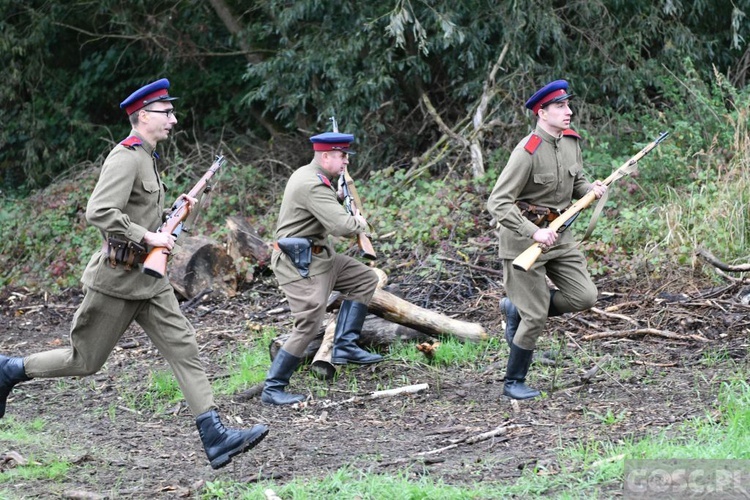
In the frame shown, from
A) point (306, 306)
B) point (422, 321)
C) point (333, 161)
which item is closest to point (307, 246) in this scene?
point (306, 306)

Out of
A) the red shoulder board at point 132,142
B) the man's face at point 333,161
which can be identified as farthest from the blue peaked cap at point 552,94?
the red shoulder board at point 132,142

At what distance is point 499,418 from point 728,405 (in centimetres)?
148

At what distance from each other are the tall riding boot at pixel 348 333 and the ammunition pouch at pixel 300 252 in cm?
68

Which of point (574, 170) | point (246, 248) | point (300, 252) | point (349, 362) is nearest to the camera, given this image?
point (574, 170)

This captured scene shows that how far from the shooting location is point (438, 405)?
6922mm

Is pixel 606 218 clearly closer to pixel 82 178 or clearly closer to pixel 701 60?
pixel 701 60

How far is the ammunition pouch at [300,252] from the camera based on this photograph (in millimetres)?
7215

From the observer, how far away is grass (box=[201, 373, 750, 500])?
15.6 ft

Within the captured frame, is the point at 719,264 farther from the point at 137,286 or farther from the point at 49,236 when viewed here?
the point at 49,236

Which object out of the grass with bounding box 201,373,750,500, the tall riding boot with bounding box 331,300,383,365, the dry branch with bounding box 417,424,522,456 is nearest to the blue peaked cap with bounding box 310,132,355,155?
the tall riding boot with bounding box 331,300,383,365

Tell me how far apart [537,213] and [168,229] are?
101 inches

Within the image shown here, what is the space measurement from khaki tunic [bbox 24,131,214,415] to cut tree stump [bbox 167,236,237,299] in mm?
5067

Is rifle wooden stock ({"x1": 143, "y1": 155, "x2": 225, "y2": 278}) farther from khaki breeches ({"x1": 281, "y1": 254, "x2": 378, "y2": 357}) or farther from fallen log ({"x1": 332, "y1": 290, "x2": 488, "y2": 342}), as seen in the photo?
fallen log ({"x1": 332, "y1": 290, "x2": 488, "y2": 342})

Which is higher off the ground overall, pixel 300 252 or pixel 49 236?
pixel 300 252
